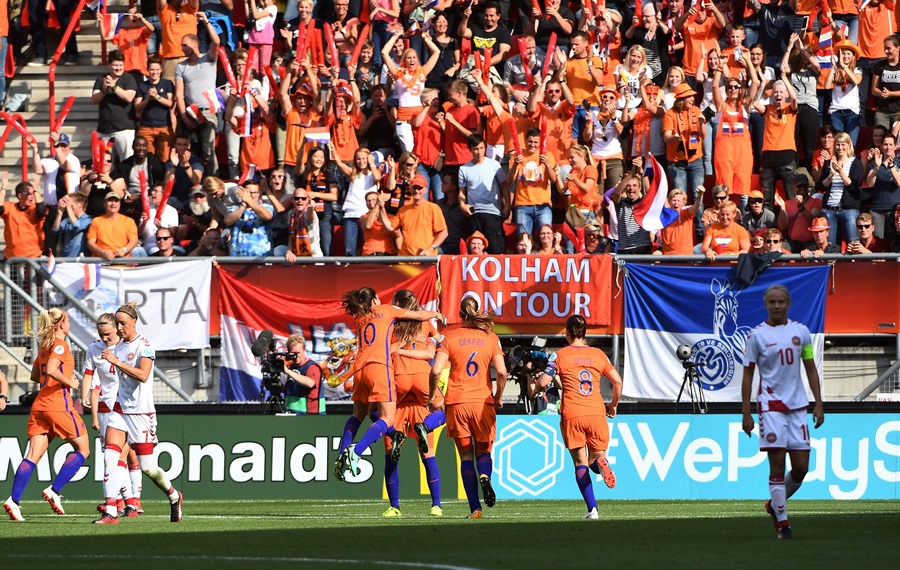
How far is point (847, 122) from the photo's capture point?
2125cm

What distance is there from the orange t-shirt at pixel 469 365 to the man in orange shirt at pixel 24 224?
9249mm

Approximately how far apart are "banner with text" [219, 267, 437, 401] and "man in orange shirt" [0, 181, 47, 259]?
3.21 meters

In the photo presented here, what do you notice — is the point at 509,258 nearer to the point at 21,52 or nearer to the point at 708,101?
the point at 708,101

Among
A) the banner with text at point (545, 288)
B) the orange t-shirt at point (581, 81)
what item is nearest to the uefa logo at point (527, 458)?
the banner with text at point (545, 288)

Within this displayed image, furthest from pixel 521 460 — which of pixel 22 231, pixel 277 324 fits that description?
pixel 22 231

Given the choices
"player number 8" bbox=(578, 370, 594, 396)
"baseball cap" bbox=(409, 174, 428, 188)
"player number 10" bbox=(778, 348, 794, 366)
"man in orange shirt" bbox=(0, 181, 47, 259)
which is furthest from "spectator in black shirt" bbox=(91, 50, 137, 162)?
"player number 10" bbox=(778, 348, 794, 366)

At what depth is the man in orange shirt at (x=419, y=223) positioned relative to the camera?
66.2 ft

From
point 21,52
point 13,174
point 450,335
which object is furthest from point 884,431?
point 21,52

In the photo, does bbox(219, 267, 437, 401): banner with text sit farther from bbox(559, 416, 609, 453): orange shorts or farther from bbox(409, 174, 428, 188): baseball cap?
bbox(559, 416, 609, 453): orange shorts

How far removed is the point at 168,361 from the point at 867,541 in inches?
450

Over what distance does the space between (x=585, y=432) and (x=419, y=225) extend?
7.13 meters

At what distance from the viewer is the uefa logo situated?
60.2 feet

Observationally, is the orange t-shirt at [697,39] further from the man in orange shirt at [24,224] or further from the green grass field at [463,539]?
the man in orange shirt at [24,224]

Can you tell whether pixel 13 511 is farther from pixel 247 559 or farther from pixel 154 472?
pixel 247 559
